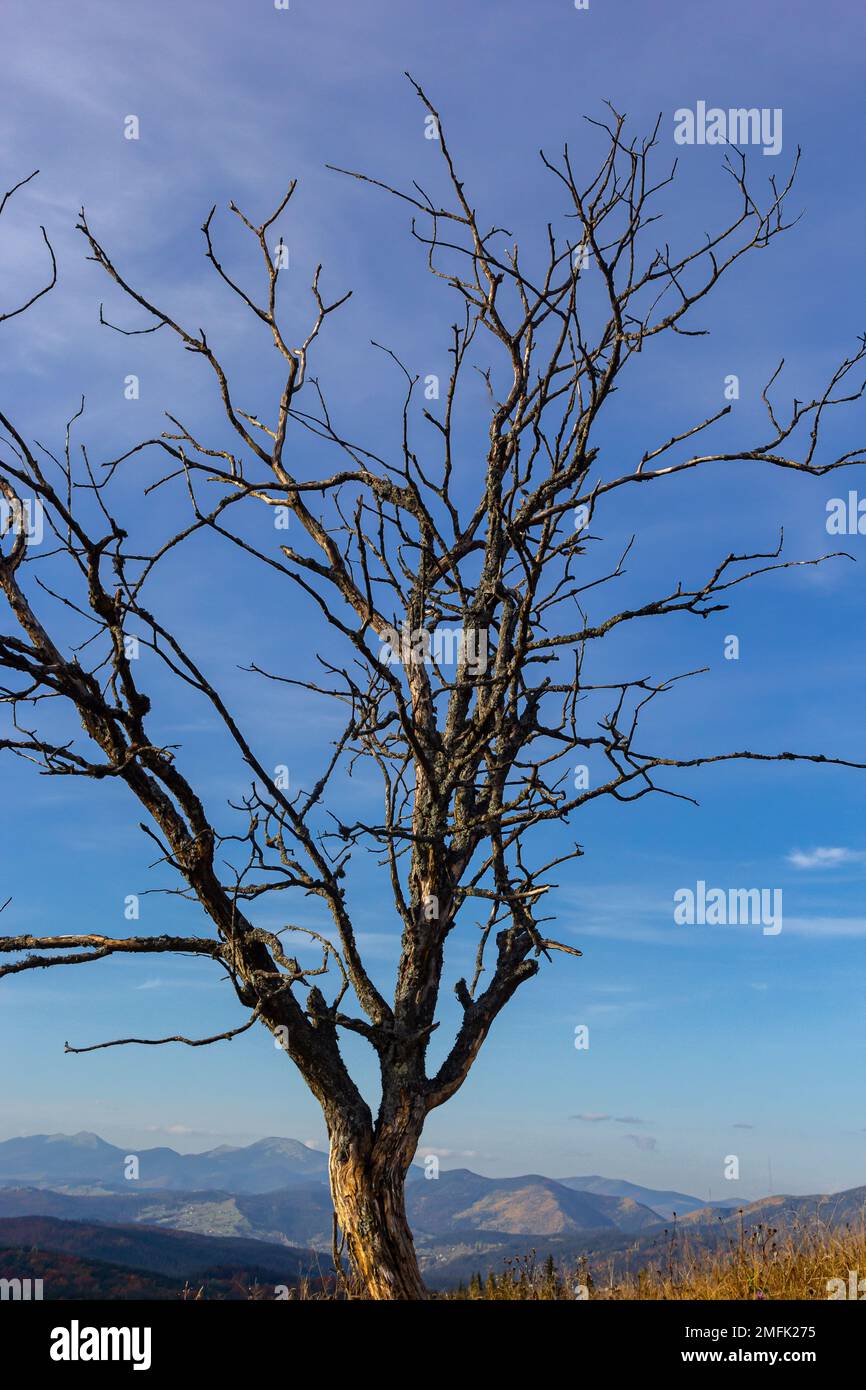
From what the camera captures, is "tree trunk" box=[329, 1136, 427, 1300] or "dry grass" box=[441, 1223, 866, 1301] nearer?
"tree trunk" box=[329, 1136, 427, 1300]

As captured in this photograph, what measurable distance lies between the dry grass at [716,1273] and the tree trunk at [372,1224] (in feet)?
6.98

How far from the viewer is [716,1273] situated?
25.2 feet

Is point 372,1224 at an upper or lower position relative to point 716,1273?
upper

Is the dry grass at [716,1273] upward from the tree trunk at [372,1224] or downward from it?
downward

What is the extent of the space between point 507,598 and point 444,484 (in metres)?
1.31

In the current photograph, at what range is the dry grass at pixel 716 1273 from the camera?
7336 millimetres

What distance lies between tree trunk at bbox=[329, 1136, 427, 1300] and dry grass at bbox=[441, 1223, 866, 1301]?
6.98 ft

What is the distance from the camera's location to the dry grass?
7.34 meters

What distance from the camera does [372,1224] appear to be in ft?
18.7

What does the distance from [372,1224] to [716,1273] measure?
11.1 ft

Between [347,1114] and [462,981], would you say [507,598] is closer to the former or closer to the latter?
[462,981]

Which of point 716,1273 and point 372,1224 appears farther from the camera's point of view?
point 716,1273

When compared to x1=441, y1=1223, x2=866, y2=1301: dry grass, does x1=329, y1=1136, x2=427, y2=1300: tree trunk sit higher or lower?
higher
